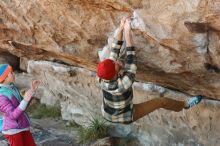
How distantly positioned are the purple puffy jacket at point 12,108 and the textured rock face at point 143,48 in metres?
1.29

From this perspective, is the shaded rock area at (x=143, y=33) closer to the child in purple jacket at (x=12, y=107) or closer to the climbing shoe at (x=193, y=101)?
the climbing shoe at (x=193, y=101)

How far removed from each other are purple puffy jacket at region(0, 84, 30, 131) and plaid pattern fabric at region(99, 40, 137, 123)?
938mm

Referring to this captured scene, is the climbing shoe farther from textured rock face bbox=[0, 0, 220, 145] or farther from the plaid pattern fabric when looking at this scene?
the plaid pattern fabric

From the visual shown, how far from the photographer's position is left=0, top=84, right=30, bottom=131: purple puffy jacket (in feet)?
18.4

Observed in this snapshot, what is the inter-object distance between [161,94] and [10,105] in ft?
6.98

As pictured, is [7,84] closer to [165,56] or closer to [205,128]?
[165,56]

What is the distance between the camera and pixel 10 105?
5656 mm

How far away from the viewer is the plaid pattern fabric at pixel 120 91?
5426 millimetres

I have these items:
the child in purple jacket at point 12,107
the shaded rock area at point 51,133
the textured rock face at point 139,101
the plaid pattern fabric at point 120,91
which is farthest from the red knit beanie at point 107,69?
the shaded rock area at point 51,133

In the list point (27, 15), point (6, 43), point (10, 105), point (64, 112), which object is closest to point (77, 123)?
point (64, 112)

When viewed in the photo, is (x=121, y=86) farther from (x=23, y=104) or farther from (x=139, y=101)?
(x=139, y=101)

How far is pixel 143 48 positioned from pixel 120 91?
82 cm

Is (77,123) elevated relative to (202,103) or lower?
lower

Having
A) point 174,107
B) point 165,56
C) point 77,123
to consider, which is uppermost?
point 165,56
